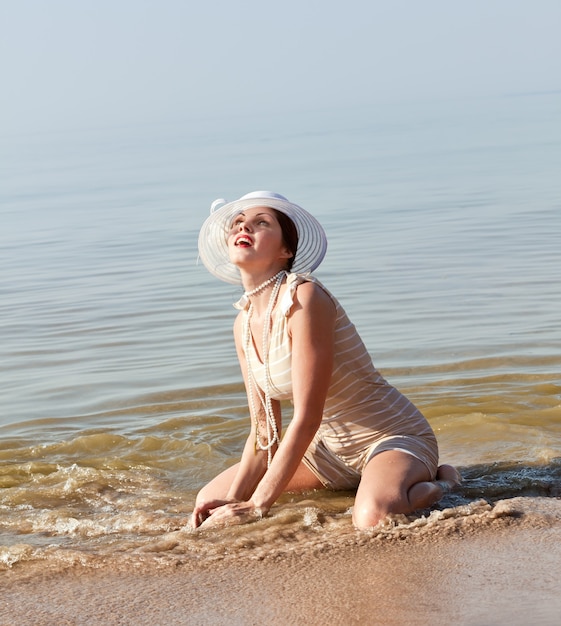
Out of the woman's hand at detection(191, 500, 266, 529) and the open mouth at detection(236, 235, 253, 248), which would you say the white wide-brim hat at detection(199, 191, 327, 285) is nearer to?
the open mouth at detection(236, 235, 253, 248)

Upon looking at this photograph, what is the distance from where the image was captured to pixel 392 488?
3.88 metres

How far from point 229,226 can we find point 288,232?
0.81ft

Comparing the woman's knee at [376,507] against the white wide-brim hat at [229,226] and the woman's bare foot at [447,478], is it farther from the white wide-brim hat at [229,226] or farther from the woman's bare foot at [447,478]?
the white wide-brim hat at [229,226]

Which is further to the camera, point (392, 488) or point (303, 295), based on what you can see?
point (303, 295)

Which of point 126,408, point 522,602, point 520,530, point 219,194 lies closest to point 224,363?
point 126,408

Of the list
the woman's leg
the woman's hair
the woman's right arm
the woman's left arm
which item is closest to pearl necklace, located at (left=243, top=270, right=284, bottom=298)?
the woman's hair

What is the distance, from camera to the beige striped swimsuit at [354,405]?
4.15 meters

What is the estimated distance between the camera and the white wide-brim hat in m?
4.11

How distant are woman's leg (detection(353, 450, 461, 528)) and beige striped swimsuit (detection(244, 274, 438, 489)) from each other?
65mm

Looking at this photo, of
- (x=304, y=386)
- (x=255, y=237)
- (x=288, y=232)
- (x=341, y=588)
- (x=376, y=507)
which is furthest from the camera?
(x=288, y=232)

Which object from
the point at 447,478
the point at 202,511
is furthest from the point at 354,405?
the point at 202,511

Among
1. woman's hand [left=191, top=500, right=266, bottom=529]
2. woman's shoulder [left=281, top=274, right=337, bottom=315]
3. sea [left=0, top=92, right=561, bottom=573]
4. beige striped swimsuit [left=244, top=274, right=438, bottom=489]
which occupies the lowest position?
sea [left=0, top=92, right=561, bottom=573]

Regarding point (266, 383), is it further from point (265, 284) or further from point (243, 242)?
point (243, 242)

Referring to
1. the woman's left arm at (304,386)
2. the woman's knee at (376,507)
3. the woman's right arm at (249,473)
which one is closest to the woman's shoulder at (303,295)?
the woman's left arm at (304,386)
